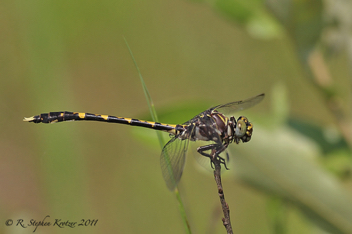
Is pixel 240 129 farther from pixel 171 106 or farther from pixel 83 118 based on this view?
pixel 83 118

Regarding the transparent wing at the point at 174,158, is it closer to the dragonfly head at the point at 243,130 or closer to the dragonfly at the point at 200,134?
the dragonfly at the point at 200,134

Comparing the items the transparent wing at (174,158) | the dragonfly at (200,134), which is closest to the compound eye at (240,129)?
the dragonfly at (200,134)

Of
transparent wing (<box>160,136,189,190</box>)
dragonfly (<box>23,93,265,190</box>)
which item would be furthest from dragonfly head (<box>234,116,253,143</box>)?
transparent wing (<box>160,136,189,190</box>)

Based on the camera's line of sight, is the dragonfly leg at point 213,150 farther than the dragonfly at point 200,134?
No

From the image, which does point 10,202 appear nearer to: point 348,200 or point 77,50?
point 77,50

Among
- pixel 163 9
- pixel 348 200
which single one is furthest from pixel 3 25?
pixel 348 200

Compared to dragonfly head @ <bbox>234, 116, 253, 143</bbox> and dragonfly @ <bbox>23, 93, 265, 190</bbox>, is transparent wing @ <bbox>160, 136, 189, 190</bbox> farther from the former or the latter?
dragonfly head @ <bbox>234, 116, 253, 143</bbox>
